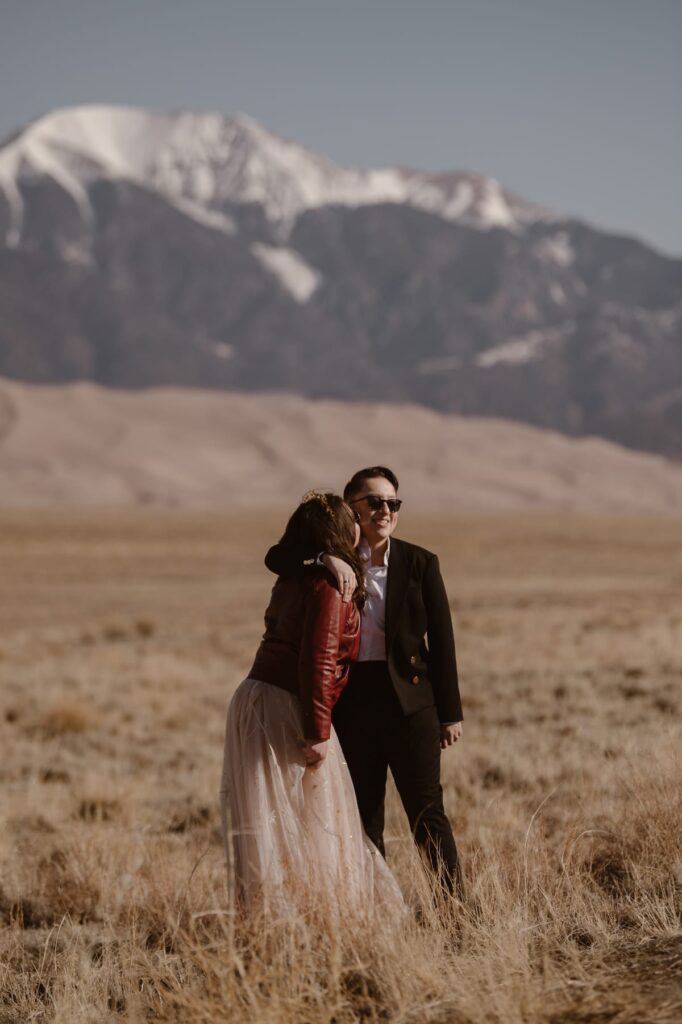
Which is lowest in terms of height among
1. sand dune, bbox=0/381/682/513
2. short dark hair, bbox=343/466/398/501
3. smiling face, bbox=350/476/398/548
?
smiling face, bbox=350/476/398/548

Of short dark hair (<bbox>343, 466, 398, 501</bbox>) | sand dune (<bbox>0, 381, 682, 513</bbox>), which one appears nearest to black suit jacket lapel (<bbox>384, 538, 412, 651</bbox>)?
short dark hair (<bbox>343, 466, 398, 501</bbox>)

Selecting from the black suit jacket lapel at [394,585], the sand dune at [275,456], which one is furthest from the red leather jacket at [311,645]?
the sand dune at [275,456]

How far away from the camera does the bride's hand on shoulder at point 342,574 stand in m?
4.32

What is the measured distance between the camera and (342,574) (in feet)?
14.2

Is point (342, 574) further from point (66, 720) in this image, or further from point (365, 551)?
point (66, 720)

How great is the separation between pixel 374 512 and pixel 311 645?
0.68 meters

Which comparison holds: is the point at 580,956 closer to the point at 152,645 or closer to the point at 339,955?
the point at 339,955

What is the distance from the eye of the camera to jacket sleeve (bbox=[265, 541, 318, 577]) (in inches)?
174

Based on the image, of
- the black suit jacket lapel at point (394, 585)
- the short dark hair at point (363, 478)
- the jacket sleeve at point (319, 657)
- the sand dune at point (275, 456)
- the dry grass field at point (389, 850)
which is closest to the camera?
the dry grass field at point (389, 850)

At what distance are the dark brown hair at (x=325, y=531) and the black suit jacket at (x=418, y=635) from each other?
235 mm

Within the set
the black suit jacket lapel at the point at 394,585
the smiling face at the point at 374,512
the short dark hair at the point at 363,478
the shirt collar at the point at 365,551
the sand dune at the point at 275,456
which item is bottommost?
the black suit jacket lapel at the point at 394,585

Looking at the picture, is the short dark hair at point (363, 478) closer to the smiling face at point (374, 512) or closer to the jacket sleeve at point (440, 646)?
the smiling face at point (374, 512)

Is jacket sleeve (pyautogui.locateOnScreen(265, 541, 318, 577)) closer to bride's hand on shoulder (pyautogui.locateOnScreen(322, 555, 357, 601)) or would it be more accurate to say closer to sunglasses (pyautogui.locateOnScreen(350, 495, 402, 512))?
bride's hand on shoulder (pyautogui.locateOnScreen(322, 555, 357, 601))

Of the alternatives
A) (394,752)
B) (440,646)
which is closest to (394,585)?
(440,646)
